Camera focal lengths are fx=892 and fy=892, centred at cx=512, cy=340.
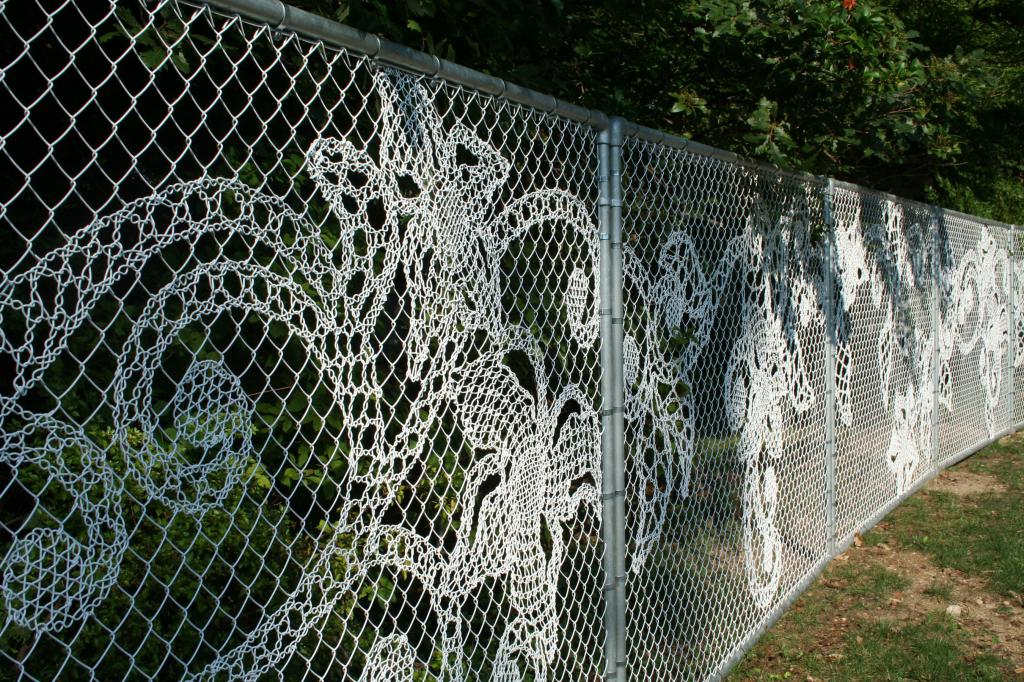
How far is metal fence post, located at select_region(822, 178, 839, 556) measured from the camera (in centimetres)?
534

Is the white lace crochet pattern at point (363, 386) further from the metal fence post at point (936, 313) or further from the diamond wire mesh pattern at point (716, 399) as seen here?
the metal fence post at point (936, 313)

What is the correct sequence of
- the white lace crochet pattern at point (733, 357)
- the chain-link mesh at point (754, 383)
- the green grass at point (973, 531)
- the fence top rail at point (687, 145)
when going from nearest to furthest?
the fence top rail at point (687, 145) → the white lace crochet pattern at point (733, 357) → the chain-link mesh at point (754, 383) → the green grass at point (973, 531)

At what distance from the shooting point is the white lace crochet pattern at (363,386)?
65.2 inches

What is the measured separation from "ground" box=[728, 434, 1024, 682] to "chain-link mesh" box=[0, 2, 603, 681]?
5.89 ft

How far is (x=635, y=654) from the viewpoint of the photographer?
3.45 meters

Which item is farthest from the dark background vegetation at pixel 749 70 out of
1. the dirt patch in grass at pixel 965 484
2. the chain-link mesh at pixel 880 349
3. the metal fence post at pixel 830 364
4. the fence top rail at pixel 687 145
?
the dirt patch in grass at pixel 965 484

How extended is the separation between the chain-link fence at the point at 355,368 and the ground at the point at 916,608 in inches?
10.3

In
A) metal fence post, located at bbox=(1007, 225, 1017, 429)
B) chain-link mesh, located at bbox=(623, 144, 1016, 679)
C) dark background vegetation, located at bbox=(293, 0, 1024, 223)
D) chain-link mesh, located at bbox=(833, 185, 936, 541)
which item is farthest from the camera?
metal fence post, located at bbox=(1007, 225, 1017, 429)

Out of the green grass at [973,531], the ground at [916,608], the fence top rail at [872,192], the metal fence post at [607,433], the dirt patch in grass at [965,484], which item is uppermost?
the fence top rail at [872,192]

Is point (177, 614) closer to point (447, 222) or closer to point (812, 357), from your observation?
point (447, 222)

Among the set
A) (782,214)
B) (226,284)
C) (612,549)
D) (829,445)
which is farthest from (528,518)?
(829,445)

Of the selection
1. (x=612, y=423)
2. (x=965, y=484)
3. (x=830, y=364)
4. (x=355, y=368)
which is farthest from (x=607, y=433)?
(x=965, y=484)

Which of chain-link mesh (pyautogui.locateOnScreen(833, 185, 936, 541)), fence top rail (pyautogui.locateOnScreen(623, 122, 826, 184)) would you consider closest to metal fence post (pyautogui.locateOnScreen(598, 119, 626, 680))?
fence top rail (pyautogui.locateOnScreen(623, 122, 826, 184))

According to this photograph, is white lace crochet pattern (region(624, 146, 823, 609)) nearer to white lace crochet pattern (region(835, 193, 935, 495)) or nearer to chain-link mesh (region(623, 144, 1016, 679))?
chain-link mesh (region(623, 144, 1016, 679))
